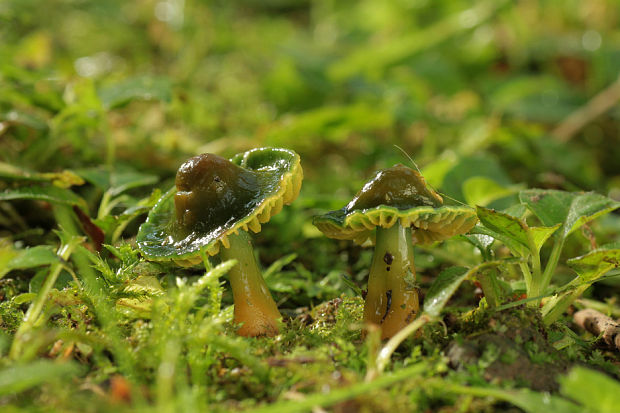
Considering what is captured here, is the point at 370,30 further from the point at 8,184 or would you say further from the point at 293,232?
the point at 8,184

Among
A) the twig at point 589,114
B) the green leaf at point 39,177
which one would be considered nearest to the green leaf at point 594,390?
the green leaf at point 39,177

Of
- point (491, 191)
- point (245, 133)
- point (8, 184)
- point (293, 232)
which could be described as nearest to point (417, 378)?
point (293, 232)

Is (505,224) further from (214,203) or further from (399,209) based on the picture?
(214,203)

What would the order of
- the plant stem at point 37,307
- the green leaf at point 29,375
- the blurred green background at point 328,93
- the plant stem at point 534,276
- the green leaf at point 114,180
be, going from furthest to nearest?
the blurred green background at point 328,93 → the green leaf at point 114,180 → the plant stem at point 534,276 → the plant stem at point 37,307 → the green leaf at point 29,375

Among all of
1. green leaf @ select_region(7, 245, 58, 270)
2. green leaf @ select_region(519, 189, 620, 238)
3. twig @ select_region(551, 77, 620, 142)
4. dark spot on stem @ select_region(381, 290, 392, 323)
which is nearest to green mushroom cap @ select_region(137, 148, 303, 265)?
green leaf @ select_region(7, 245, 58, 270)

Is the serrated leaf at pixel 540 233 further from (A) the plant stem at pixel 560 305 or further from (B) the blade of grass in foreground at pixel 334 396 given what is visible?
(B) the blade of grass in foreground at pixel 334 396

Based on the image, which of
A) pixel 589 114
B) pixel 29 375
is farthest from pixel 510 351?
pixel 589 114

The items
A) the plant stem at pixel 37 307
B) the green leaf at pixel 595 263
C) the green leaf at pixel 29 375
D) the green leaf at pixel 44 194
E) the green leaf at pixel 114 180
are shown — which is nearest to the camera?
the green leaf at pixel 29 375
